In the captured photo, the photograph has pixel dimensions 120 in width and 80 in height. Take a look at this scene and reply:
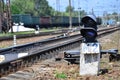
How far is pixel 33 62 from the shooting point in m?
14.7

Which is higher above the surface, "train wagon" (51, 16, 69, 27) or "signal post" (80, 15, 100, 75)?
"signal post" (80, 15, 100, 75)

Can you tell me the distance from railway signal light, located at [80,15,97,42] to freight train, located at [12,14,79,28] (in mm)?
54612

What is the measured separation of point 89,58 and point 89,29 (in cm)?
79

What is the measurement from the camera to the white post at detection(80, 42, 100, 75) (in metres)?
10.2

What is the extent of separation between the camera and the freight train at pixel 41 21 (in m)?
67.9

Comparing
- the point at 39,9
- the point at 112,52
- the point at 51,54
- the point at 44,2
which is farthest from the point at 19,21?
the point at 44,2

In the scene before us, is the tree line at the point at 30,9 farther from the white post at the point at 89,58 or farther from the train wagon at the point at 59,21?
the white post at the point at 89,58

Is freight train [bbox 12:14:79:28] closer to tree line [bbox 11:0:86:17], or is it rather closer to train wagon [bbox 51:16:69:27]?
train wagon [bbox 51:16:69:27]

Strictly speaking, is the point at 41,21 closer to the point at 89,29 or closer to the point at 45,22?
the point at 45,22

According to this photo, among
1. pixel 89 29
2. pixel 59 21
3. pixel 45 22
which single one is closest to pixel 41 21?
pixel 45 22

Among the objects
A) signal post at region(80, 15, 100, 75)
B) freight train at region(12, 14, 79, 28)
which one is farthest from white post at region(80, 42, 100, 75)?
freight train at region(12, 14, 79, 28)

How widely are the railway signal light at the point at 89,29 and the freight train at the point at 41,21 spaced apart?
5461cm

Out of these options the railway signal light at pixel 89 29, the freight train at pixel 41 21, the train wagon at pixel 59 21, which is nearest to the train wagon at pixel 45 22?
the freight train at pixel 41 21

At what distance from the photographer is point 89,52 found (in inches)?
404
